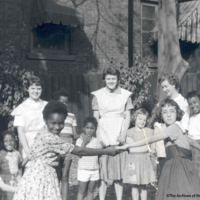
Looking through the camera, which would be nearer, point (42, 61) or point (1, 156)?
point (1, 156)

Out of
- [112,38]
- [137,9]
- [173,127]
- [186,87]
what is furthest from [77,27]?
[173,127]

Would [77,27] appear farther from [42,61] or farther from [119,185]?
[119,185]

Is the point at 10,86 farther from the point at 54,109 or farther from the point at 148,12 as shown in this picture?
the point at 148,12

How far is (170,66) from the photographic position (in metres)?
7.87

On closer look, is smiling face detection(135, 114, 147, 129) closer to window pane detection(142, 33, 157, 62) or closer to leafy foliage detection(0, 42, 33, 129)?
leafy foliage detection(0, 42, 33, 129)

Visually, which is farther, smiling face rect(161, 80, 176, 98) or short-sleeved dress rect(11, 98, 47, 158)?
smiling face rect(161, 80, 176, 98)

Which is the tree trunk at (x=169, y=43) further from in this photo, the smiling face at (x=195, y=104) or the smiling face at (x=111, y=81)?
the smiling face at (x=111, y=81)

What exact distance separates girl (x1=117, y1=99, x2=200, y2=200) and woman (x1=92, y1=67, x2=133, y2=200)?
0.86 metres

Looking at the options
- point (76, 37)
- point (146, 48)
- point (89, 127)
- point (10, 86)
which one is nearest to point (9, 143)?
point (89, 127)

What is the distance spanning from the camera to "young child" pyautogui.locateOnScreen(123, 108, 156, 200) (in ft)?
16.9

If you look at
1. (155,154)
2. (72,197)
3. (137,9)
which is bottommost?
(72,197)

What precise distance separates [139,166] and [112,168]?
1.24 feet

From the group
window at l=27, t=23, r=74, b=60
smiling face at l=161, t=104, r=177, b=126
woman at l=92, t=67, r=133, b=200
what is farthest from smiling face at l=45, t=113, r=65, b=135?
window at l=27, t=23, r=74, b=60

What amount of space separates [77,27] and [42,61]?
1.36m
